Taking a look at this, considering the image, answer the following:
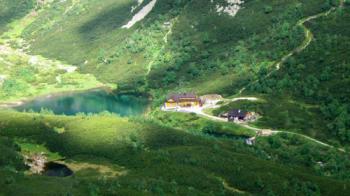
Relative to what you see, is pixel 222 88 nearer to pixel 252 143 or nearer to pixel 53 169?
pixel 252 143

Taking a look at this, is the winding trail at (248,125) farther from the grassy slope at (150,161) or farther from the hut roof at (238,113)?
the grassy slope at (150,161)

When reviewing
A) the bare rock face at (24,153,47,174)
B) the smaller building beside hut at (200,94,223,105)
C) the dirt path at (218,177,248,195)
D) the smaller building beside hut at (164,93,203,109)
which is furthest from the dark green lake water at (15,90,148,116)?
the dirt path at (218,177,248,195)

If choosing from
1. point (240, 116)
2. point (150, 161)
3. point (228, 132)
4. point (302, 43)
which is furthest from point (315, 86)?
point (150, 161)

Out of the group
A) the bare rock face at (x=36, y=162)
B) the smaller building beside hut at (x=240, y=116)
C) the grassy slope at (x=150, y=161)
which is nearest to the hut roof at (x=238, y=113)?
the smaller building beside hut at (x=240, y=116)

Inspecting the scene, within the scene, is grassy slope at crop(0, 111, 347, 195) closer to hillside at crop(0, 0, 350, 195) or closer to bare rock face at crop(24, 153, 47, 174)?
hillside at crop(0, 0, 350, 195)

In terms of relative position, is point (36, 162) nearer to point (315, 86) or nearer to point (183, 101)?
point (183, 101)

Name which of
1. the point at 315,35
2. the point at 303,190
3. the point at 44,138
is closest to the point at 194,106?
the point at 315,35
